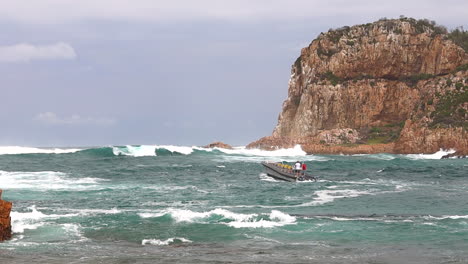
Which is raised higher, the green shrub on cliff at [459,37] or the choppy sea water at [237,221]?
the green shrub on cliff at [459,37]

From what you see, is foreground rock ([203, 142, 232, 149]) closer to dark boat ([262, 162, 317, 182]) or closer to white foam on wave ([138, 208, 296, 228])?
dark boat ([262, 162, 317, 182])

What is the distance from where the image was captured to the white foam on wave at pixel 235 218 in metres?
25.9

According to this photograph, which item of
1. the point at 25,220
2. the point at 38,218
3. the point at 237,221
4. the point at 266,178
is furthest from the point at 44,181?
the point at 237,221

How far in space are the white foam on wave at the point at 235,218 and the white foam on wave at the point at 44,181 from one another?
15031 millimetres

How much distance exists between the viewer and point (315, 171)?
58156 millimetres

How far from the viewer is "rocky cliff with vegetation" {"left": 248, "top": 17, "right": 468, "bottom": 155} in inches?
4043

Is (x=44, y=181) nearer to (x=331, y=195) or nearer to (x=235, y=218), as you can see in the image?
(x=331, y=195)

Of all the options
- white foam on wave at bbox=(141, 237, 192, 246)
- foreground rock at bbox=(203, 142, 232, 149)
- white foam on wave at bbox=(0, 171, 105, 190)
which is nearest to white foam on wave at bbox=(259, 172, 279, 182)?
white foam on wave at bbox=(0, 171, 105, 190)

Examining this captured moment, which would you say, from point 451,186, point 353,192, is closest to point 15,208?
point 353,192

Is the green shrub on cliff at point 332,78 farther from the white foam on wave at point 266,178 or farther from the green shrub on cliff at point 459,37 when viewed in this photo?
the white foam on wave at point 266,178

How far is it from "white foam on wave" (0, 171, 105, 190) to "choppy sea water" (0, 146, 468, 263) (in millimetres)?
129

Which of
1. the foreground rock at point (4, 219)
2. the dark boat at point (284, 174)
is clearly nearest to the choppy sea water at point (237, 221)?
the foreground rock at point (4, 219)

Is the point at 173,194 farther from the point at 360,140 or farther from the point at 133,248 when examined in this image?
the point at 360,140

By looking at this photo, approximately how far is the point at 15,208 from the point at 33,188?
34.9 ft
